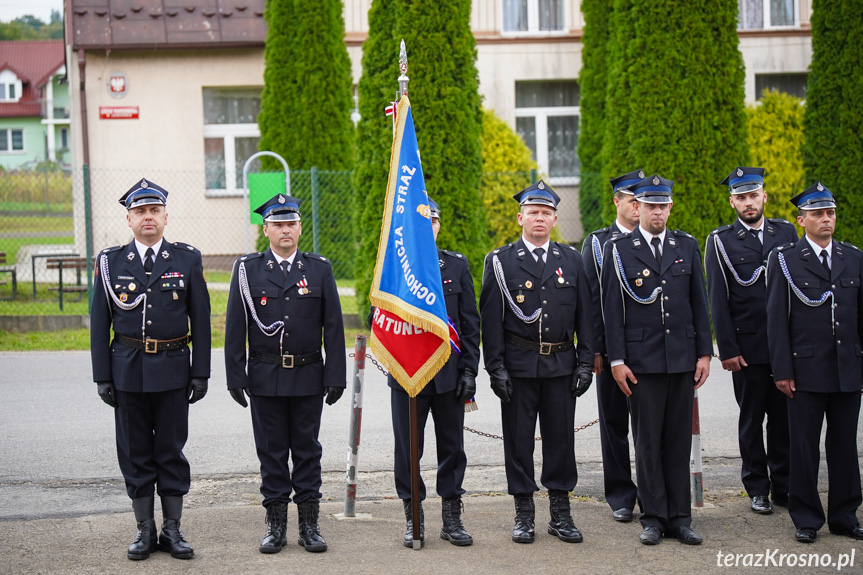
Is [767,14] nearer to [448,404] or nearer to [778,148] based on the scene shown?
[778,148]

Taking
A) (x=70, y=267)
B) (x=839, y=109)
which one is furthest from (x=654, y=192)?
(x=70, y=267)

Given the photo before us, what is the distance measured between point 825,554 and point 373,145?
30.3ft

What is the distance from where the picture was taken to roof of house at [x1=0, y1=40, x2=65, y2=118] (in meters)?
63.4

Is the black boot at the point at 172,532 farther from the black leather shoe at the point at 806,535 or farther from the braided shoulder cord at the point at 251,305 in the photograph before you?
the black leather shoe at the point at 806,535

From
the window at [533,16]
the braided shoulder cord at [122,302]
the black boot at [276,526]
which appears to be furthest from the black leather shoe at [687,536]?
the window at [533,16]

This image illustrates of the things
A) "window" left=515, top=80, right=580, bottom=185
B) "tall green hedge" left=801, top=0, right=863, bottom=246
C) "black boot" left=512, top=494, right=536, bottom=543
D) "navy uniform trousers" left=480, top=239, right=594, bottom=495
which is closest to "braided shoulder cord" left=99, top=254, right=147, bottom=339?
"navy uniform trousers" left=480, top=239, right=594, bottom=495

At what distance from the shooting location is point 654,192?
6.19 metres

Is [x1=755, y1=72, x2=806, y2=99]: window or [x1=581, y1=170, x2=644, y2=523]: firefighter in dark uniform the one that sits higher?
[x1=755, y1=72, x2=806, y2=99]: window

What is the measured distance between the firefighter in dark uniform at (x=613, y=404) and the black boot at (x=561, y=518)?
0.54 metres

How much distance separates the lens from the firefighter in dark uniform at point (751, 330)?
675cm

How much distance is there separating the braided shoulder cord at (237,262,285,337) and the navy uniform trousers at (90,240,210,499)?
312 millimetres

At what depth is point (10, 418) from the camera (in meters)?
9.32

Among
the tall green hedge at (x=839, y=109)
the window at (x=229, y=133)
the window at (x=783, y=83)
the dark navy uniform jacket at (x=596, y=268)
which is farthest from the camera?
the window at (x=783, y=83)

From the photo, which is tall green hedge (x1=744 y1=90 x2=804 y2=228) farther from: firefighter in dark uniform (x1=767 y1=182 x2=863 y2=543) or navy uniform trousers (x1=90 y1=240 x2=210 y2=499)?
navy uniform trousers (x1=90 y1=240 x2=210 y2=499)
